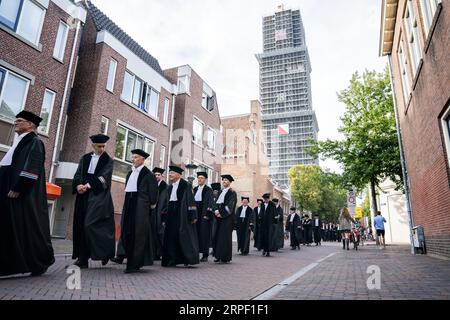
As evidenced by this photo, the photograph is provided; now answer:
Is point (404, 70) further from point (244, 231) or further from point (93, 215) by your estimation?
point (93, 215)

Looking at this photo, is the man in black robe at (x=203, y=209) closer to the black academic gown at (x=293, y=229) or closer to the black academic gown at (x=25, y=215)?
the black academic gown at (x=25, y=215)

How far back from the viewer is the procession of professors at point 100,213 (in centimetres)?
469

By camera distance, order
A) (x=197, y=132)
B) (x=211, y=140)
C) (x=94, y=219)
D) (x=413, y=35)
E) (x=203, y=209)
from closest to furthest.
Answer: (x=94, y=219) < (x=203, y=209) < (x=413, y=35) < (x=197, y=132) < (x=211, y=140)

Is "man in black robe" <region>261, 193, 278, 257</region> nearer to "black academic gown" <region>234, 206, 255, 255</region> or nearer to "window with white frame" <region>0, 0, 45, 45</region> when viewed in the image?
"black academic gown" <region>234, 206, 255, 255</region>

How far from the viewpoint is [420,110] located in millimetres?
10609

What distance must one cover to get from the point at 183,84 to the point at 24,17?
12.1 metres

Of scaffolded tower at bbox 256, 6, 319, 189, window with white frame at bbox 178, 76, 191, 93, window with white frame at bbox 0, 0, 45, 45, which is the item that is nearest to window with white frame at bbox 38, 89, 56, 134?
window with white frame at bbox 0, 0, 45, 45

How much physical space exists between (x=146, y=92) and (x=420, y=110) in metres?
14.7

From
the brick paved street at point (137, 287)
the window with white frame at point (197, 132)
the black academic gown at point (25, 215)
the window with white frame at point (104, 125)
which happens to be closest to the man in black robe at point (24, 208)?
the black academic gown at point (25, 215)

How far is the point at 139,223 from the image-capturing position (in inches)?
233

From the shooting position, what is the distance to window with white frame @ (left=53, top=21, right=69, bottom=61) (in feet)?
46.8

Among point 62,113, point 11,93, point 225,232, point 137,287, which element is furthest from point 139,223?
point 62,113

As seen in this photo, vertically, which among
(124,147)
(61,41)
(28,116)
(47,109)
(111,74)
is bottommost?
(28,116)

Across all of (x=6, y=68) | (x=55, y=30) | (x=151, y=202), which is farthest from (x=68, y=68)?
(x=151, y=202)
